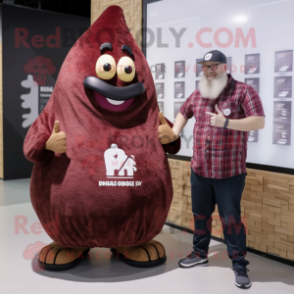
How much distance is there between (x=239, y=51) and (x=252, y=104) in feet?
2.78

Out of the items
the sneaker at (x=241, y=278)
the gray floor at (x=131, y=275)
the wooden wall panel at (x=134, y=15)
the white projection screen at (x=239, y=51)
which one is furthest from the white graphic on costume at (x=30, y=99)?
the sneaker at (x=241, y=278)

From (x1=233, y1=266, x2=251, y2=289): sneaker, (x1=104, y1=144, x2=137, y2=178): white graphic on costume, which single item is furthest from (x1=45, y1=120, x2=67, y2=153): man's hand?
(x1=233, y1=266, x2=251, y2=289): sneaker

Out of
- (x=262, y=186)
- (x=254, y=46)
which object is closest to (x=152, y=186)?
(x=262, y=186)

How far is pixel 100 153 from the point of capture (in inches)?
94.2

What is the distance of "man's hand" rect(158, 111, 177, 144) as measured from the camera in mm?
2590

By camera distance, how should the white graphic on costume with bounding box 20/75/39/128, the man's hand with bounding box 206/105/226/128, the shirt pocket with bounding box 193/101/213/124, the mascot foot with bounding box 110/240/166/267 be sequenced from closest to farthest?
1. the man's hand with bounding box 206/105/226/128
2. the shirt pocket with bounding box 193/101/213/124
3. the mascot foot with bounding box 110/240/166/267
4. the white graphic on costume with bounding box 20/75/39/128

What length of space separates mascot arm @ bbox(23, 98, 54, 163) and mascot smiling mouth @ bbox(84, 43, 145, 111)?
0.37 metres

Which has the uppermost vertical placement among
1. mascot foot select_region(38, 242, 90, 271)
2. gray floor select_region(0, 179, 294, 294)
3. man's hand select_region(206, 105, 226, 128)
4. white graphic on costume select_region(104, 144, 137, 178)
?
man's hand select_region(206, 105, 226, 128)

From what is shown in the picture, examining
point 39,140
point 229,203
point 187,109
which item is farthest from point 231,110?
point 39,140

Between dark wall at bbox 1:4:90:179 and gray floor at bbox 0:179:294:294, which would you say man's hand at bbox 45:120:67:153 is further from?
dark wall at bbox 1:4:90:179

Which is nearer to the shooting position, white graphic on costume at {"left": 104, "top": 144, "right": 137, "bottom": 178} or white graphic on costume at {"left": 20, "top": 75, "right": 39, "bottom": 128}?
white graphic on costume at {"left": 104, "top": 144, "right": 137, "bottom": 178}

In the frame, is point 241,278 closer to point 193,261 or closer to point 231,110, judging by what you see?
point 193,261

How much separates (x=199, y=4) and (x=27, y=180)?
400 centimetres

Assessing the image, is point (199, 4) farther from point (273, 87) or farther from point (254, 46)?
point (273, 87)
